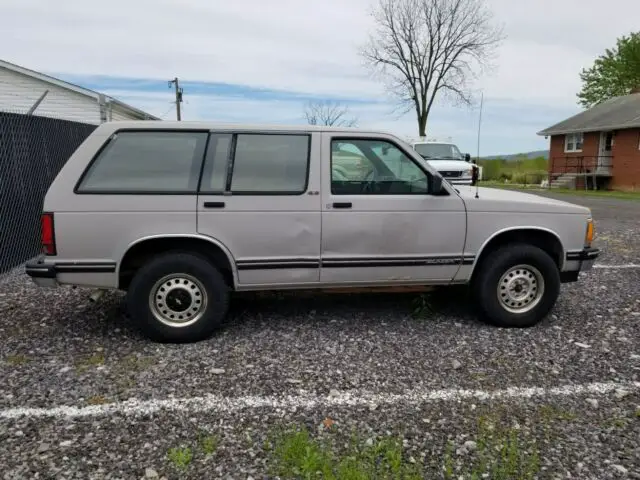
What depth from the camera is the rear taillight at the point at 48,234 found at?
3.83 metres

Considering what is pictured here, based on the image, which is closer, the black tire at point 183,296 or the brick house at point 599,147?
the black tire at point 183,296

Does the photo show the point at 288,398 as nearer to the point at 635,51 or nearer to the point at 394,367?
the point at 394,367

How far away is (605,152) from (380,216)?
29175mm

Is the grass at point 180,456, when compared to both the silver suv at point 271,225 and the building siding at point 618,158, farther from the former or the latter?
the building siding at point 618,158

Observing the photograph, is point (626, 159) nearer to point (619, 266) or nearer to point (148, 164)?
point (619, 266)

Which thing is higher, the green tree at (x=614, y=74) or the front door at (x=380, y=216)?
the green tree at (x=614, y=74)

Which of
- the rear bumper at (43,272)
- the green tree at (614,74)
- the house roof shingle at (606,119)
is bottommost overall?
the rear bumper at (43,272)

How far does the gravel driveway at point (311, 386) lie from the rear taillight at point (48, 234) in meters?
0.86

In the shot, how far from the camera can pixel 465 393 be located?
11.0 feet

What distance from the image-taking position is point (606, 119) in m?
28.0

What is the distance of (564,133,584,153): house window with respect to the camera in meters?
30.2

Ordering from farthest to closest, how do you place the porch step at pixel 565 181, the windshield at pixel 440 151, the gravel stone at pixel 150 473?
the porch step at pixel 565 181 < the windshield at pixel 440 151 < the gravel stone at pixel 150 473

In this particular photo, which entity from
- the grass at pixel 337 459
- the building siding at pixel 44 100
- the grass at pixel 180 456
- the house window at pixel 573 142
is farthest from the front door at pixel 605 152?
the grass at pixel 180 456

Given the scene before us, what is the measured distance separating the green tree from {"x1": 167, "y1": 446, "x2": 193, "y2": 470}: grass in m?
49.6
